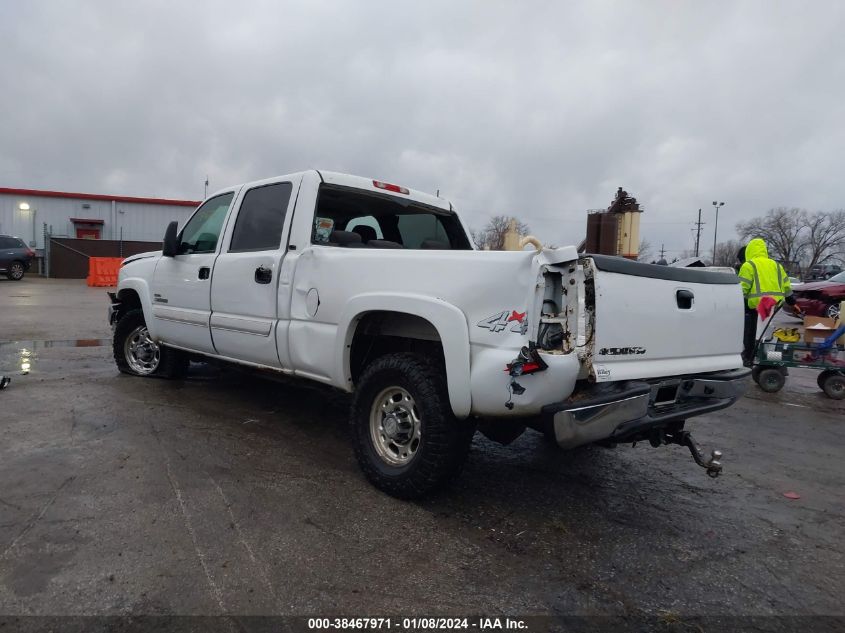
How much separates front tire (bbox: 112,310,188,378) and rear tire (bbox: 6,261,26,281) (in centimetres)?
2221

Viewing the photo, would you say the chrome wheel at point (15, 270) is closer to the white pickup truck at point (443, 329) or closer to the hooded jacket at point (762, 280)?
the white pickup truck at point (443, 329)

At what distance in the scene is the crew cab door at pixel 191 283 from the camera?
4.89m

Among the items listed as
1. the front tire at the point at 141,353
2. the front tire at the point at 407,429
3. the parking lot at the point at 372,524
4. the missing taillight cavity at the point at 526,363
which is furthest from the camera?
the front tire at the point at 141,353

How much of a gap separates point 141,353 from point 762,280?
7295 mm

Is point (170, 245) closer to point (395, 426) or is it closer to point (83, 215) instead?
point (395, 426)

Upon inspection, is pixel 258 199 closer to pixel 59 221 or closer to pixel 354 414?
pixel 354 414

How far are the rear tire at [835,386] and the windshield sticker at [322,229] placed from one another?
20.5 feet

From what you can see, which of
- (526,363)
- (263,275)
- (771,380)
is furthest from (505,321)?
(771,380)

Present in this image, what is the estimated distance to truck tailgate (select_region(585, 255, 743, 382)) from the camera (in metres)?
2.76

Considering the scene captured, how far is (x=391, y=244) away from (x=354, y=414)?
1.72 meters

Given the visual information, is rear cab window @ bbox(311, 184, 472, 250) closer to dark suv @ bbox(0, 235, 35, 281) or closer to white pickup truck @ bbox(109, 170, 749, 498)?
white pickup truck @ bbox(109, 170, 749, 498)

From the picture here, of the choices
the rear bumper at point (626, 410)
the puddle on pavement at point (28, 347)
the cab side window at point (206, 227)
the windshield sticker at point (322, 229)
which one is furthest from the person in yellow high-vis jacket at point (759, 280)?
the puddle on pavement at point (28, 347)

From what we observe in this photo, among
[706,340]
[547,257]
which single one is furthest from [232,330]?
[706,340]

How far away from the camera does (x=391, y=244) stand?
469cm
